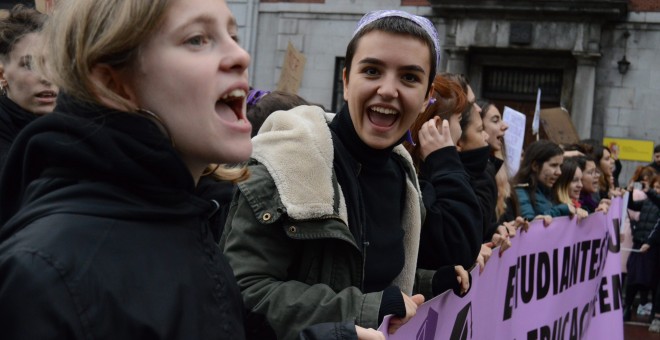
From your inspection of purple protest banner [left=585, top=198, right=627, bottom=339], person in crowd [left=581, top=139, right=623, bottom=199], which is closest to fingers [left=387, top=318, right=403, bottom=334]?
purple protest banner [left=585, top=198, right=627, bottom=339]

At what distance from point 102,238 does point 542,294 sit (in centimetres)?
397

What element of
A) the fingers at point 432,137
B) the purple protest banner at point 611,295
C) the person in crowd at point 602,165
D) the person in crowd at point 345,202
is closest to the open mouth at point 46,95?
the person in crowd at point 345,202

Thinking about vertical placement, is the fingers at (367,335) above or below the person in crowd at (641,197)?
above

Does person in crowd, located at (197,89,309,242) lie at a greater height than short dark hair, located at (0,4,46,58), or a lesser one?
lesser

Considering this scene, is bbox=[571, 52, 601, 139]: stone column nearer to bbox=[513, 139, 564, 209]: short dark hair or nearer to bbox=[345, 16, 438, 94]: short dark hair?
bbox=[513, 139, 564, 209]: short dark hair

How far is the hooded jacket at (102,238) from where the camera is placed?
1.25m

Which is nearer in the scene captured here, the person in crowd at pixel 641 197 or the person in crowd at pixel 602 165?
the person in crowd at pixel 602 165

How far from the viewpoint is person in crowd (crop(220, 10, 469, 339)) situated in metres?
2.29

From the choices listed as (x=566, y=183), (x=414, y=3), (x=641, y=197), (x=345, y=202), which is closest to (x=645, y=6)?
(x=414, y=3)

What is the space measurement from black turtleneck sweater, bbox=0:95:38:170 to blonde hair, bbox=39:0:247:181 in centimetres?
208

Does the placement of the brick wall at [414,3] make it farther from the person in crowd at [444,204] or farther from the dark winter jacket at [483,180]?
the person in crowd at [444,204]

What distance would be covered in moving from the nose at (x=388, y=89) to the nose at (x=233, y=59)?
1.12 meters

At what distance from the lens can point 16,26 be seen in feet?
11.9

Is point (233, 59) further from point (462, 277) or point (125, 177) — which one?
point (462, 277)
